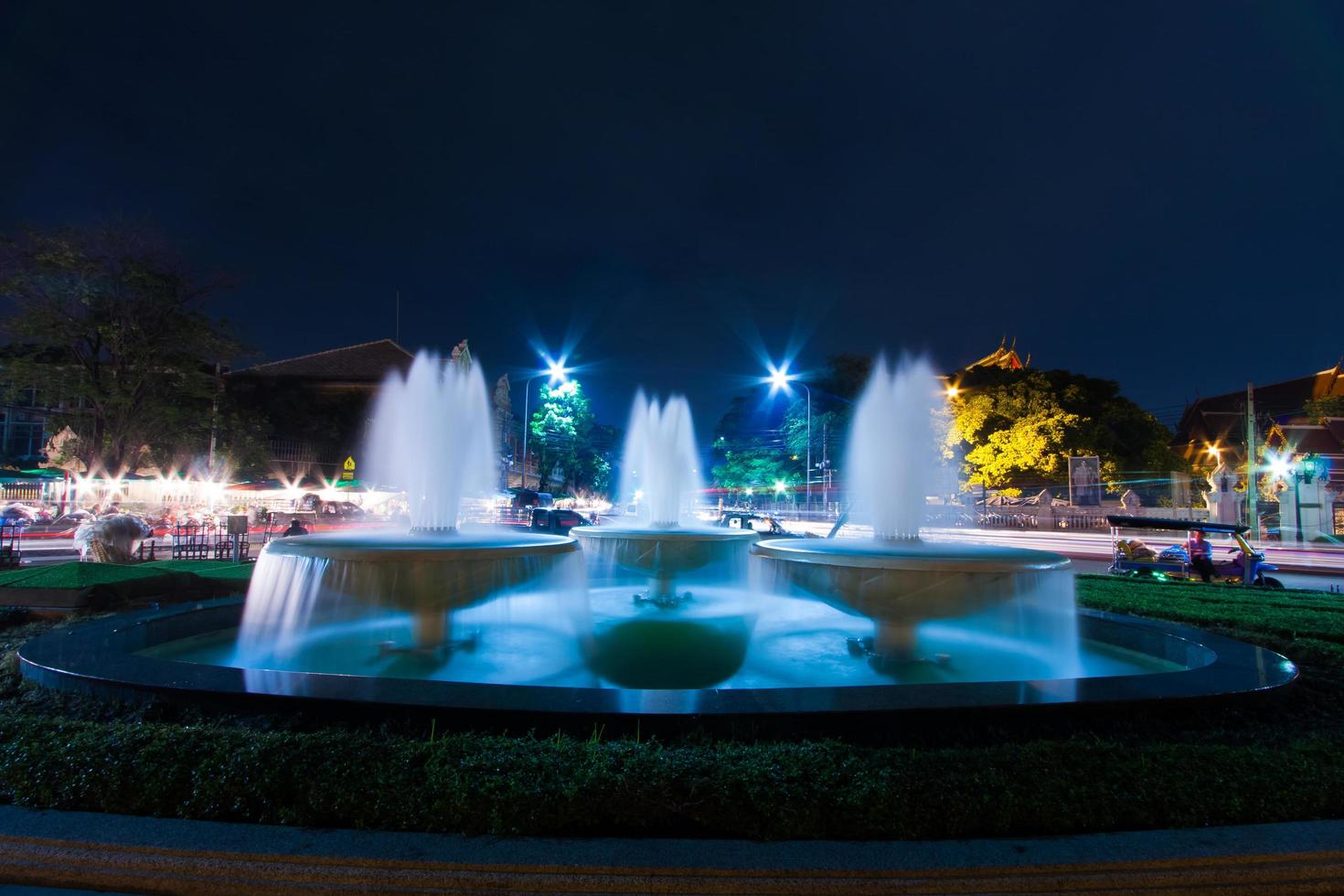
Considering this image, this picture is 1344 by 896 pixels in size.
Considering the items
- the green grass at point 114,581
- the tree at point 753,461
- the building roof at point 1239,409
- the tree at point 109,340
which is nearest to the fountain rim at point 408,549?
the green grass at point 114,581

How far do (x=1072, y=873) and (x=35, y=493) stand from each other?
154ft

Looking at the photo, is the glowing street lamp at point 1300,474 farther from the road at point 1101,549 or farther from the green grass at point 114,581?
the green grass at point 114,581

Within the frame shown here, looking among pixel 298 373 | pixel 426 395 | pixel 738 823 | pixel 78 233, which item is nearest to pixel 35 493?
pixel 78 233

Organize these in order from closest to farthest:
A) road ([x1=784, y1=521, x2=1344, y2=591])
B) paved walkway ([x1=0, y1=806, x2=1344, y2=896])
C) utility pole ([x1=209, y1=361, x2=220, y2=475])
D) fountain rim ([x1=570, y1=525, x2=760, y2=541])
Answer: paved walkway ([x1=0, y1=806, x2=1344, y2=896]) → fountain rim ([x1=570, y1=525, x2=760, y2=541]) → road ([x1=784, y1=521, x2=1344, y2=591]) → utility pole ([x1=209, y1=361, x2=220, y2=475])

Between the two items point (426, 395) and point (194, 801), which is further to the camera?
point (426, 395)

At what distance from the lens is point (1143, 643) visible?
7805 millimetres

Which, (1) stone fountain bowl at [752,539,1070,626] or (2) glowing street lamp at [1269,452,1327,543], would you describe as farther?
(2) glowing street lamp at [1269,452,1327,543]

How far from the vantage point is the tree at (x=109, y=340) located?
89.1 feet

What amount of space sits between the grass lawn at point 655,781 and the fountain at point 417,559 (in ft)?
7.42

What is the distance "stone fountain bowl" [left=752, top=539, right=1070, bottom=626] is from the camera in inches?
251

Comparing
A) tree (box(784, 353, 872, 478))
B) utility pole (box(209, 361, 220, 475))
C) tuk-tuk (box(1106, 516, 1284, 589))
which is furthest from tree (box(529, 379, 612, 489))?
tuk-tuk (box(1106, 516, 1284, 589))

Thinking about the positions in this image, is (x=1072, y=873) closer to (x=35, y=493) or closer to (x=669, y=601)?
(x=669, y=601)

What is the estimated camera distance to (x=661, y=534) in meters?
11.3

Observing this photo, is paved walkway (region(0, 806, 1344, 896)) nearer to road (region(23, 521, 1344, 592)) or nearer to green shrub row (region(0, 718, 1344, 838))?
green shrub row (region(0, 718, 1344, 838))
